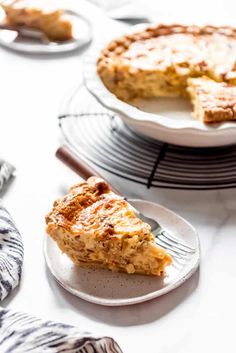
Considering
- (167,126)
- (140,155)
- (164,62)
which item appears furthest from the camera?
(164,62)

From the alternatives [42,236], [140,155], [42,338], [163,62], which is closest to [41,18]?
[163,62]

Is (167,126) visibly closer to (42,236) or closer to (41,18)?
(42,236)

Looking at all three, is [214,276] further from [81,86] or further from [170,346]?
[81,86]

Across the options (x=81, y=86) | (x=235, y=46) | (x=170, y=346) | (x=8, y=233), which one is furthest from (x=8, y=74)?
(x=170, y=346)

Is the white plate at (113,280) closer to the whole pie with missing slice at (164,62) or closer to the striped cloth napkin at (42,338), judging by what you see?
the striped cloth napkin at (42,338)

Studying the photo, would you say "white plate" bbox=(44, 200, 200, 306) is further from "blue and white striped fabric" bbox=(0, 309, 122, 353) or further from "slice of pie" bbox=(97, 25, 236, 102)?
"slice of pie" bbox=(97, 25, 236, 102)
